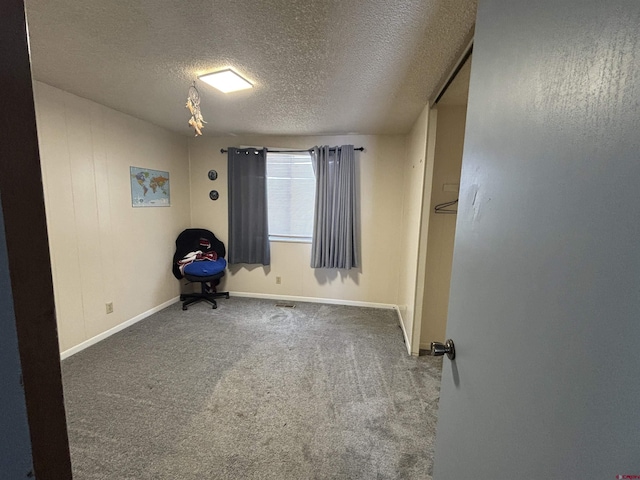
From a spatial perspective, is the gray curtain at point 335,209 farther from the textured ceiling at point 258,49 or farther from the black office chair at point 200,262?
the black office chair at point 200,262

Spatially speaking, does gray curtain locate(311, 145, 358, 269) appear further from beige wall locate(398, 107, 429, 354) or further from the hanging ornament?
the hanging ornament

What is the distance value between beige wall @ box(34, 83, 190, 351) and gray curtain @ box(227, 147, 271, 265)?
0.80 m

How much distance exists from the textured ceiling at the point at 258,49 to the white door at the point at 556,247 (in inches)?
29.1

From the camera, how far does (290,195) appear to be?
372 centimetres

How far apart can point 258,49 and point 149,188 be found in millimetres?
2354

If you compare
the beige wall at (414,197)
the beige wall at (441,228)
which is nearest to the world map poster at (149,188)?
the beige wall at (414,197)

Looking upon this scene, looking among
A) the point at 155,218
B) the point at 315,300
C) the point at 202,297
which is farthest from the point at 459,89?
the point at 202,297

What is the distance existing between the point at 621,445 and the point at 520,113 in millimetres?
545

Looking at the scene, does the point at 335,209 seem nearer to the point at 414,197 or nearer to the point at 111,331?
the point at 414,197

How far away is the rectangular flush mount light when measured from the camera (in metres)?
1.83

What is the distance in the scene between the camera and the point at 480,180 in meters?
0.73

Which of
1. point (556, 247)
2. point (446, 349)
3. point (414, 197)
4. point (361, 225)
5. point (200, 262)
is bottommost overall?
point (200, 262)

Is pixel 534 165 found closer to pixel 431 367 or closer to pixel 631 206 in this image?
pixel 631 206

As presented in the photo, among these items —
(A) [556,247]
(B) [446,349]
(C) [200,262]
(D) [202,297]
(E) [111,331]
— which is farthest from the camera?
(D) [202,297]
